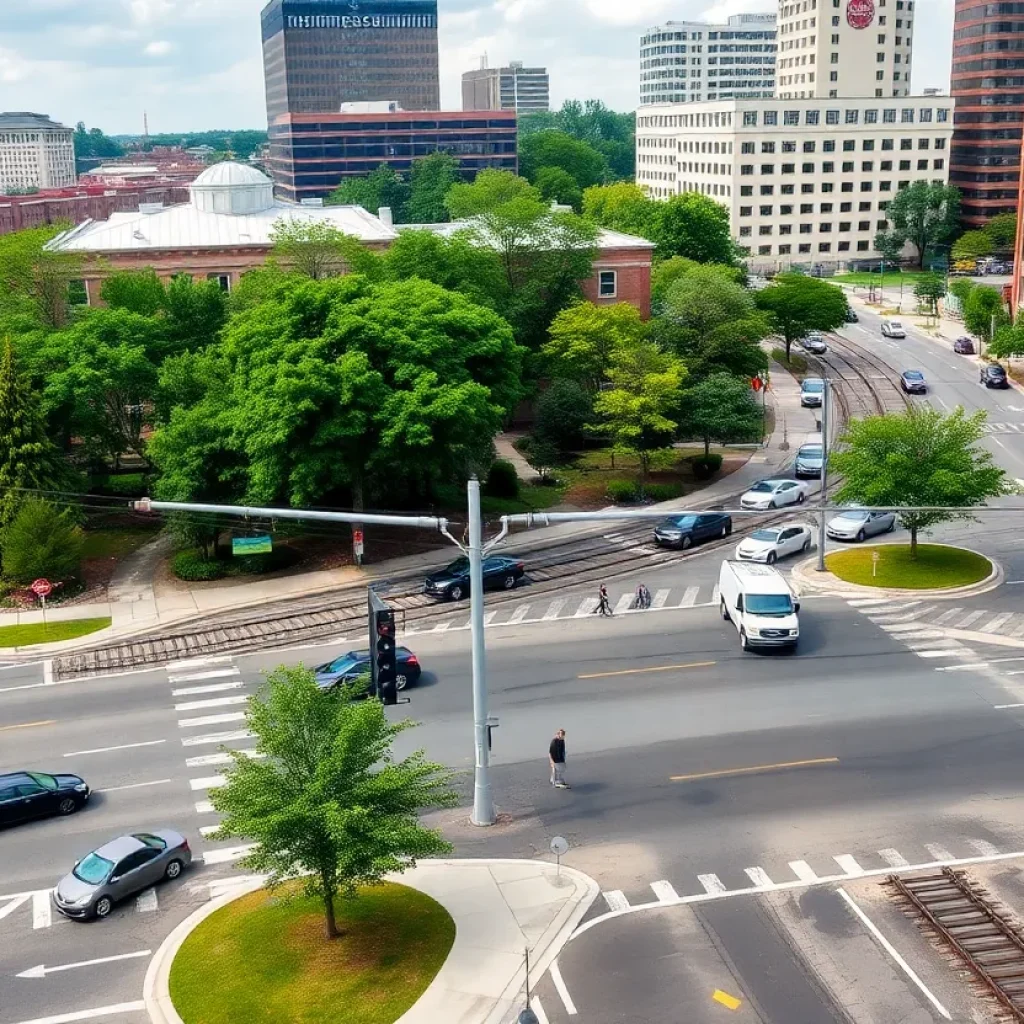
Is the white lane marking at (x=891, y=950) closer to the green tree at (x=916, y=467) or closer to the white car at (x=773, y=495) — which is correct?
the green tree at (x=916, y=467)

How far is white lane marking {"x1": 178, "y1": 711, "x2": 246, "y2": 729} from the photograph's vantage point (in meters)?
33.9

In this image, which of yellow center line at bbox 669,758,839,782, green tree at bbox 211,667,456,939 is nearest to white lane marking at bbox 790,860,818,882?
yellow center line at bbox 669,758,839,782

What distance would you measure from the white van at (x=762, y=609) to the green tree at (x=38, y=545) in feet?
80.0

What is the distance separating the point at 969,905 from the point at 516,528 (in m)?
32.5

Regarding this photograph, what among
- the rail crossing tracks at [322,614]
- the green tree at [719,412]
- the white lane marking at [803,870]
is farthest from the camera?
the green tree at [719,412]

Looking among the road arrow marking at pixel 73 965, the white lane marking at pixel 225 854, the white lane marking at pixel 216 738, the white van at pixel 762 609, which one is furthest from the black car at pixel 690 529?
the road arrow marking at pixel 73 965

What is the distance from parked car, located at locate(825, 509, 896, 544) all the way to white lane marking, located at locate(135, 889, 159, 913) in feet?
107

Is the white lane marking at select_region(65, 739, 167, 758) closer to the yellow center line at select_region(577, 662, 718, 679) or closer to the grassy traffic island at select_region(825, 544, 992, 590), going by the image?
the yellow center line at select_region(577, 662, 718, 679)

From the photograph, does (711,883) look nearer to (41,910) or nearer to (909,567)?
(41,910)

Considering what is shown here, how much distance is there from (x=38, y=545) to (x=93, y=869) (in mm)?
23728

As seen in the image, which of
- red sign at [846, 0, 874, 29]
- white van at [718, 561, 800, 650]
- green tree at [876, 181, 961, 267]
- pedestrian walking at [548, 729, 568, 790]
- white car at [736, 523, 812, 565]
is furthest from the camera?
red sign at [846, 0, 874, 29]

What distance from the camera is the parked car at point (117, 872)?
24.7 m

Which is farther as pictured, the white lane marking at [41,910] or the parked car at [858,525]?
the parked car at [858,525]

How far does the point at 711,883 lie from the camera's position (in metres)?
25.1
